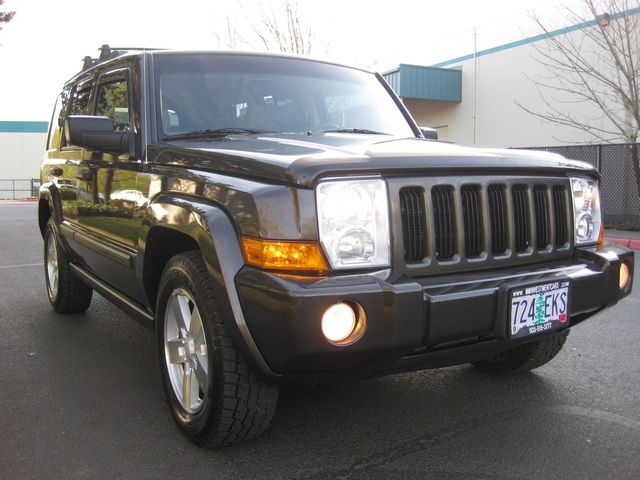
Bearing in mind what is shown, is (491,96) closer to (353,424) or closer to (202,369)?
(353,424)

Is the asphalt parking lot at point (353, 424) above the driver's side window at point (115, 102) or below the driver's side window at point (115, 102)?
below

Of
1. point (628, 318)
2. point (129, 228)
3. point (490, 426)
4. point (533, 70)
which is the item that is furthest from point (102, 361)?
point (533, 70)

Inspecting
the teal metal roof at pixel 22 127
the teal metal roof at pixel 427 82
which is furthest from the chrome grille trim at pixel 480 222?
the teal metal roof at pixel 22 127

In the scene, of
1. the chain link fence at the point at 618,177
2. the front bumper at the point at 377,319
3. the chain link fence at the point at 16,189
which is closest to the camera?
the front bumper at the point at 377,319

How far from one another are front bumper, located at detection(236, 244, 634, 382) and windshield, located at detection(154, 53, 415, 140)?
52.8 inches

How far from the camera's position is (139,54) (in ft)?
11.9

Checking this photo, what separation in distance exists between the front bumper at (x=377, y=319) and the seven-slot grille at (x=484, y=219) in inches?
4.8

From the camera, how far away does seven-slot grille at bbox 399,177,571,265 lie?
2.50 metres

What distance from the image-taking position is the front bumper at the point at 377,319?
2244 mm

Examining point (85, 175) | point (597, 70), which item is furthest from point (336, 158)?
point (597, 70)

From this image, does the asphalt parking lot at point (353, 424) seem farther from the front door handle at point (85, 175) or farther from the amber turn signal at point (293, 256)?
the front door handle at point (85, 175)

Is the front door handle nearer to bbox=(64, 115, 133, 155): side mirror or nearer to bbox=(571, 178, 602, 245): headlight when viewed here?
bbox=(64, 115, 133, 155): side mirror

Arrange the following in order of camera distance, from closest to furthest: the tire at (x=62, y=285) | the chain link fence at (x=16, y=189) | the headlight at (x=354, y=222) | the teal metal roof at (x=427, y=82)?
1. the headlight at (x=354, y=222)
2. the tire at (x=62, y=285)
3. the teal metal roof at (x=427, y=82)
4. the chain link fence at (x=16, y=189)

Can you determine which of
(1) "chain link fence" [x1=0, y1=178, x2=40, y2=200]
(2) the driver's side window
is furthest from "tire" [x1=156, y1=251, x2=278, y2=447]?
(1) "chain link fence" [x1=0, y1=178, x2=40, y2=200]
